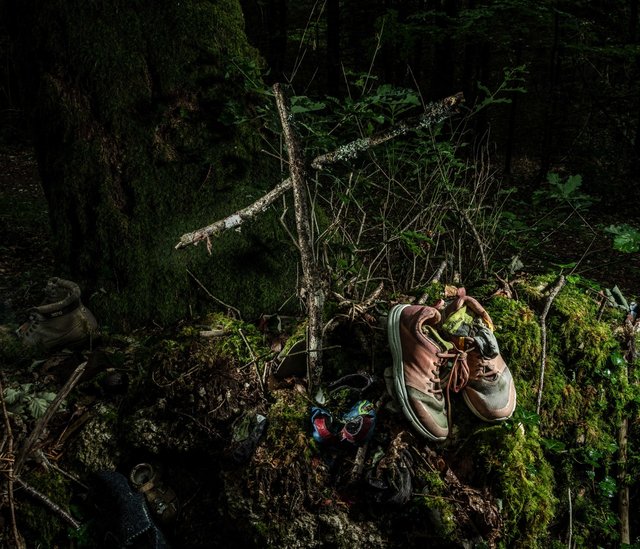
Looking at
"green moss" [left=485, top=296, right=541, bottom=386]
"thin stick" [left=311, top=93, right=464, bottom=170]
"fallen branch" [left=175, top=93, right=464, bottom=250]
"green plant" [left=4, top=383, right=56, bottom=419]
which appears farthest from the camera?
"green plant" [left=4, top=383, right=56, bottom=419]

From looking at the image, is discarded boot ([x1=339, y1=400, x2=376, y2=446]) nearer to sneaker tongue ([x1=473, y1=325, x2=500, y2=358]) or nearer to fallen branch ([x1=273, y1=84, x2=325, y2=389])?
fallen branch ([x1=273, y1=84, x2=325, y2=389])

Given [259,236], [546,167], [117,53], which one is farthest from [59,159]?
[546,167]

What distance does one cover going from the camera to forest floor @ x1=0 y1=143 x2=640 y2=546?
231cm

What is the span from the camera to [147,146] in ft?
10.5

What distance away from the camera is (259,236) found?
10.9 ft

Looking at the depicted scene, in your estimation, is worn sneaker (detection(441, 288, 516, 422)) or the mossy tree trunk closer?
worn sneaker (detection(441, 288, 516, 422))

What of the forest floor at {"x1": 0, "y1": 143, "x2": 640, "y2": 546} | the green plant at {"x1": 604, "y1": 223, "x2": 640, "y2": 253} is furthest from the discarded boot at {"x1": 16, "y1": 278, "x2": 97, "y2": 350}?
the green plant at {"x1": 604, "y1": 223, "x2": 640, "y2": 253}

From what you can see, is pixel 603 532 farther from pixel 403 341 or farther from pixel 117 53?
pixel 117 53

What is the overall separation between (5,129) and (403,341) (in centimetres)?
1473

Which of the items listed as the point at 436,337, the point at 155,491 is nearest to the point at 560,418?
the point at 436,337

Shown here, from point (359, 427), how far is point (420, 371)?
0.40 meters

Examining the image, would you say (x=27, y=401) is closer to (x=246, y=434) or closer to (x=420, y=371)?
(x=246, y=434)

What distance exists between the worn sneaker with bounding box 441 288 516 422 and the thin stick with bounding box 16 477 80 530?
2.10m

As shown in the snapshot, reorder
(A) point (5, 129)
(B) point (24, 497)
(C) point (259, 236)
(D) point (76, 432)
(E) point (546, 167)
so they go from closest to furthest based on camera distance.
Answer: (B) point (24, 497)
(D) point (76, 432)
(C) point (259, 236)
(E) point (546, 167)
(A) point (5, 129)
